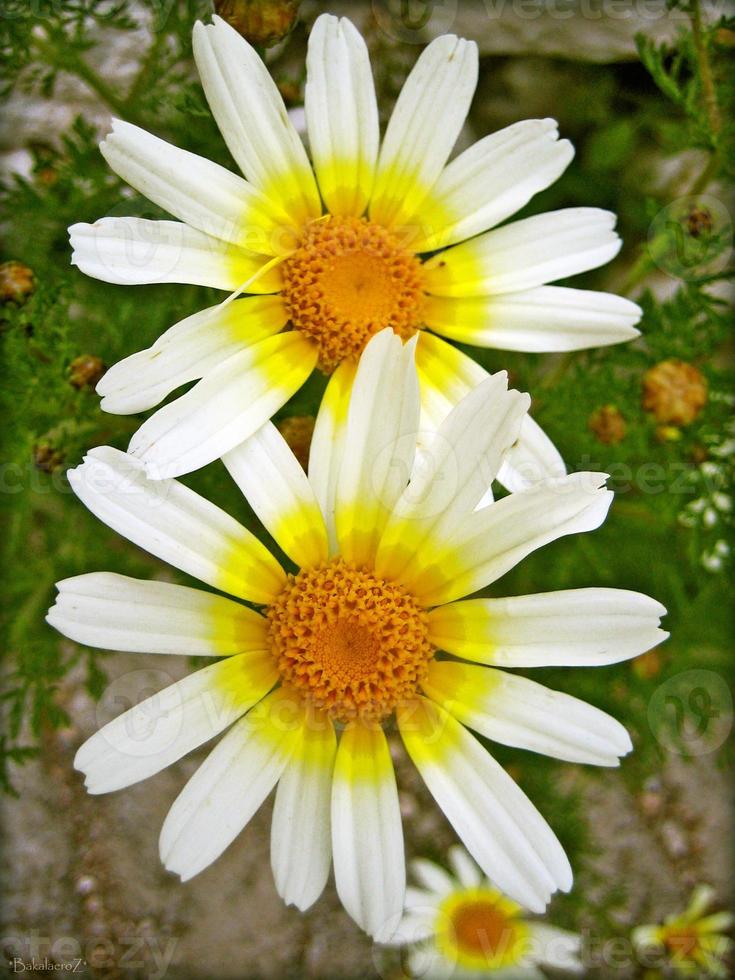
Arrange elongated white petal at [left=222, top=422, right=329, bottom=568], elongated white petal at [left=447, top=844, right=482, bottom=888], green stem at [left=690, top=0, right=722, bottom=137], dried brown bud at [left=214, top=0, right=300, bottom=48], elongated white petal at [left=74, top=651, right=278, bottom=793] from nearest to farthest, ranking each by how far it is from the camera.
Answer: elongated white petal at [left=74, top=651, right=278, bottom=793] → elongated white petal at [left=222, top=422, right=329, bottom=568] → dried brown bud at [left=214, top=0, right=300, bottom=48] → green stem at [left=690, top=0, right=722, bottom=137] → elongated white petal at [left=447, top=844, right=482, bottom=888]

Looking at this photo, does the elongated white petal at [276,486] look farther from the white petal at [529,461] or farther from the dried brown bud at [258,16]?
the dried brown bud at [258,16]

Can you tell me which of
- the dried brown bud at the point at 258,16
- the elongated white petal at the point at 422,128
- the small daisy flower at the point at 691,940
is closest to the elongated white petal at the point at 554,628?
the elongated white petal at the point at 422,128

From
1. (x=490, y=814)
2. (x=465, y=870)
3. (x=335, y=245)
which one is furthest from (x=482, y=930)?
(x=335, y=245)

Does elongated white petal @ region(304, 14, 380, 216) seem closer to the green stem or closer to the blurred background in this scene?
the blurred background

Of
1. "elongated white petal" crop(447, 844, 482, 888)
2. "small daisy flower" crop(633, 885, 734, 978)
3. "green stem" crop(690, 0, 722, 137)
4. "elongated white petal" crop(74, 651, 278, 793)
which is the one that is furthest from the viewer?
"small daisy flower" crop(633, 885, 734, 978)

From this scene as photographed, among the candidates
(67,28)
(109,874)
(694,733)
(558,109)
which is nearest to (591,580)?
(694,733)

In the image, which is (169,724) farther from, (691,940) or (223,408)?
(691,940)

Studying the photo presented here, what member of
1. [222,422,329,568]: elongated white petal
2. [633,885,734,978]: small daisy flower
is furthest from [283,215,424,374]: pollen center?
[633,885,734,978]: small daisy flower
